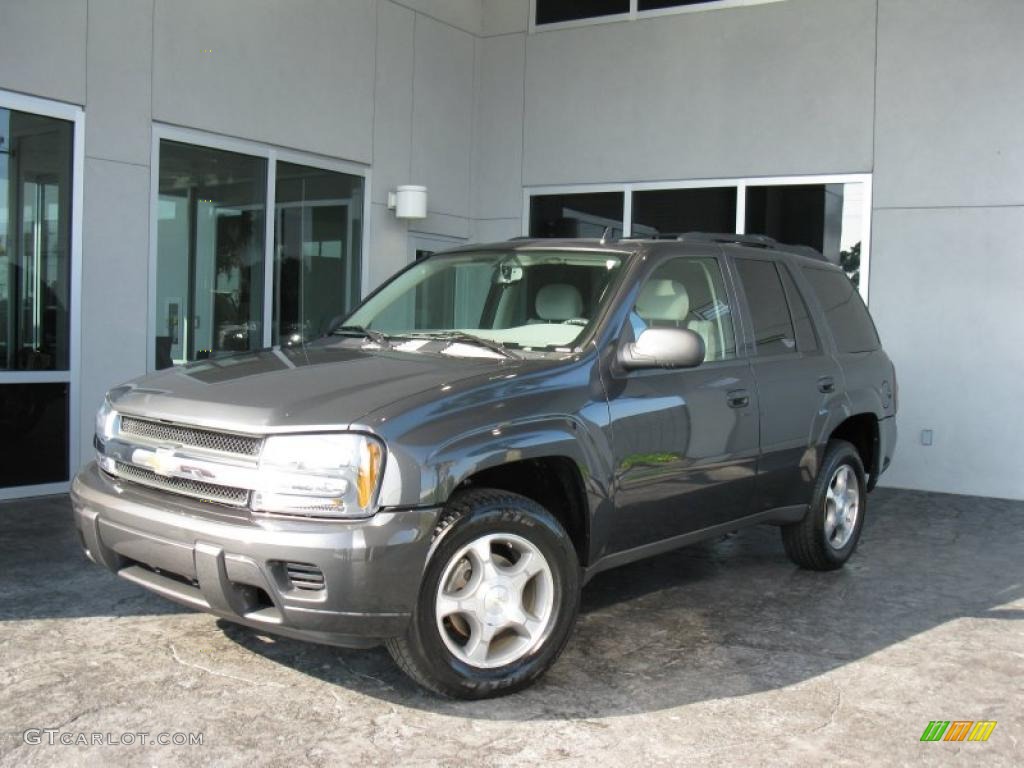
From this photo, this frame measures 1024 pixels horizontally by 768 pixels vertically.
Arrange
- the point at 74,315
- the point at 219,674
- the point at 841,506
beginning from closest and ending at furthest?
the point at 219,674 < the point at 841,506 < the point at 74,315

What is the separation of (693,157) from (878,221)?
1945 millimetres

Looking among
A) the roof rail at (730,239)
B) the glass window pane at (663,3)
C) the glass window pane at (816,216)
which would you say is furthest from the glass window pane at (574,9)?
the roof rail at (730,239)

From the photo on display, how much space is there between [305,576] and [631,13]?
8734mm

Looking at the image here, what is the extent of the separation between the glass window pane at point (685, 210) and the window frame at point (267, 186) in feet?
8.95

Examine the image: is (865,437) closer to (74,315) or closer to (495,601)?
(495,601)

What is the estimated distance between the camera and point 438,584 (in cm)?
347

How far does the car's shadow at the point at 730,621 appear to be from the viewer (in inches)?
152

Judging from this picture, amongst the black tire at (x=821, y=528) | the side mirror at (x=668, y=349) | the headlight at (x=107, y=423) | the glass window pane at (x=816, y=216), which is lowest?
the black tire at (x=821, y=528)

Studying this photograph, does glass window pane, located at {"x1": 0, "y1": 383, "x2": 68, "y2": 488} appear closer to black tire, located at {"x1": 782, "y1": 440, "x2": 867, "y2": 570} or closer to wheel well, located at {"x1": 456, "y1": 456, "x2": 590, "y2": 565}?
wheel well, located at {"x1": 456, "y1": 456, "x2": 590, "y2": 565}

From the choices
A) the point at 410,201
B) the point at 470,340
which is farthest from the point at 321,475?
the point at 410,201

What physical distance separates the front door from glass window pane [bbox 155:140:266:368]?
4.97 m

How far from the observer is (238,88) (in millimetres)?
8594

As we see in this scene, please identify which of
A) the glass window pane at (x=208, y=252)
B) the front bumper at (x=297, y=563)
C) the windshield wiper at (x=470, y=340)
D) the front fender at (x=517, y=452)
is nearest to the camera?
the front bumper at (x=297, y=563)

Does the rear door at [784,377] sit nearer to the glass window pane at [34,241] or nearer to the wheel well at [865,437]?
the wheel well at [865,437]
